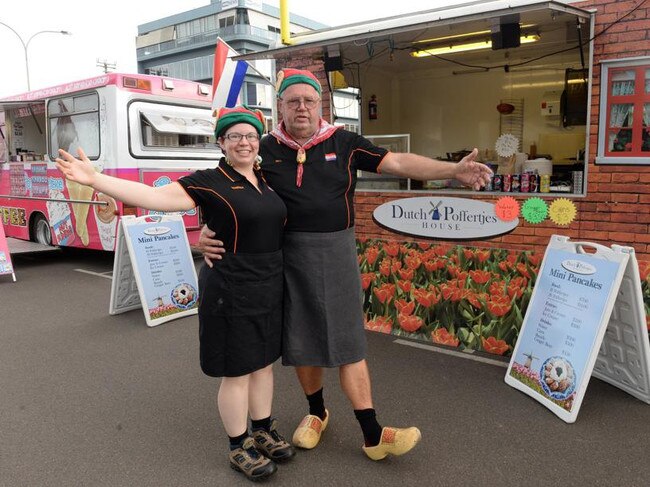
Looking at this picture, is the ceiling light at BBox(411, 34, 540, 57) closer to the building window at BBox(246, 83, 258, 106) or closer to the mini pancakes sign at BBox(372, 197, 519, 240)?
the mini pancakes sign at BBox(372, 197, 519, 240)

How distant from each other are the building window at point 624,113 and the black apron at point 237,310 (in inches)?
122

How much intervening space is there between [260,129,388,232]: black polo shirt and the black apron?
0.78 feet

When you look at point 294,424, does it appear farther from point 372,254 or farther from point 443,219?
point 443,219

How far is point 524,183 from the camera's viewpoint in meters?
4.80

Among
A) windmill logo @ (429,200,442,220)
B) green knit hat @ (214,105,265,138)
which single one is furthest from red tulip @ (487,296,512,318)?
green knit hat @ (214,105,265,138)

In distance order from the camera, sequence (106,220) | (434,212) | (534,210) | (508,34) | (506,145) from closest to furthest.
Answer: (508,34)
(534,210)
(434,212)
(506,145)
(106,220)

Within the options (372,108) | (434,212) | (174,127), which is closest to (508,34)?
(434,212)

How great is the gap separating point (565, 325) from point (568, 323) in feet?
0.08

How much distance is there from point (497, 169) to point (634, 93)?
2.42 m

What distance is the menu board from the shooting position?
3297 mm

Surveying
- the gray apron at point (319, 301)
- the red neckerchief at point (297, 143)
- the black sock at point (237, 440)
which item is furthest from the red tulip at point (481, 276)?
the black sock at point (237, 440)

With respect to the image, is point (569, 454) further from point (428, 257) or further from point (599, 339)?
point (428, 257)

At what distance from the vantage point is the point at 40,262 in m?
9.52

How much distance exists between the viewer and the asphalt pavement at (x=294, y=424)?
281 centimetres
